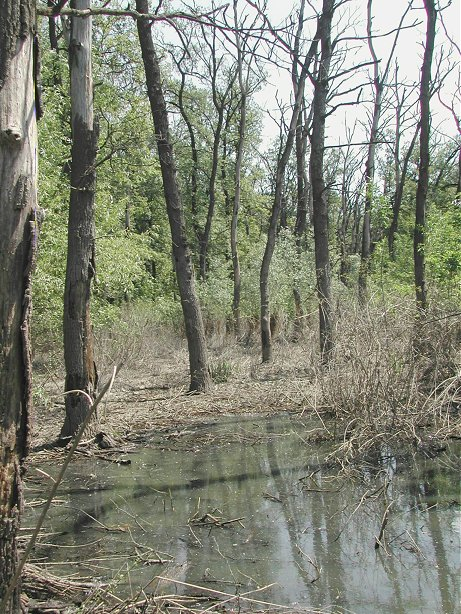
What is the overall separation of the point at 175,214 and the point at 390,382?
5.96 m

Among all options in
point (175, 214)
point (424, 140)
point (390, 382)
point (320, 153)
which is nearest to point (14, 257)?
point (390, 382)

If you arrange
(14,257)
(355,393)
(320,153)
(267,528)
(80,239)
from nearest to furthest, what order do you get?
1. (14,257)
2. (267,528)
3. (355,393)
4. (80,239)
5. (320,153)

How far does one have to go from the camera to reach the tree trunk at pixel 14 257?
291cm

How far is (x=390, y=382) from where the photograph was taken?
7.70 m

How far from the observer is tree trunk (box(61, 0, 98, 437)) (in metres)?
8.31

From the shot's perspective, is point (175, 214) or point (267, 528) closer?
point (267, 528)

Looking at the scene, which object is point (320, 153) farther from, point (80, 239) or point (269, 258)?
point (80, 239)

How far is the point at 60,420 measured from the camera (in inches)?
388

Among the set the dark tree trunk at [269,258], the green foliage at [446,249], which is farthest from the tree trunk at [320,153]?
the green foliage at [446,249]

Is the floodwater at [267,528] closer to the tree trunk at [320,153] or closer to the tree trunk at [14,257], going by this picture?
the tree trunk at [14,257]

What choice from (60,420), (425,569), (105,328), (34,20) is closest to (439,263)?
(105,328)

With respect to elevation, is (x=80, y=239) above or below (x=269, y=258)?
below

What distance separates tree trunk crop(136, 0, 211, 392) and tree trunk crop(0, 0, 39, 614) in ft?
A: 27.4

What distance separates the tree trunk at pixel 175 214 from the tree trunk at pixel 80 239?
2.90 metres
